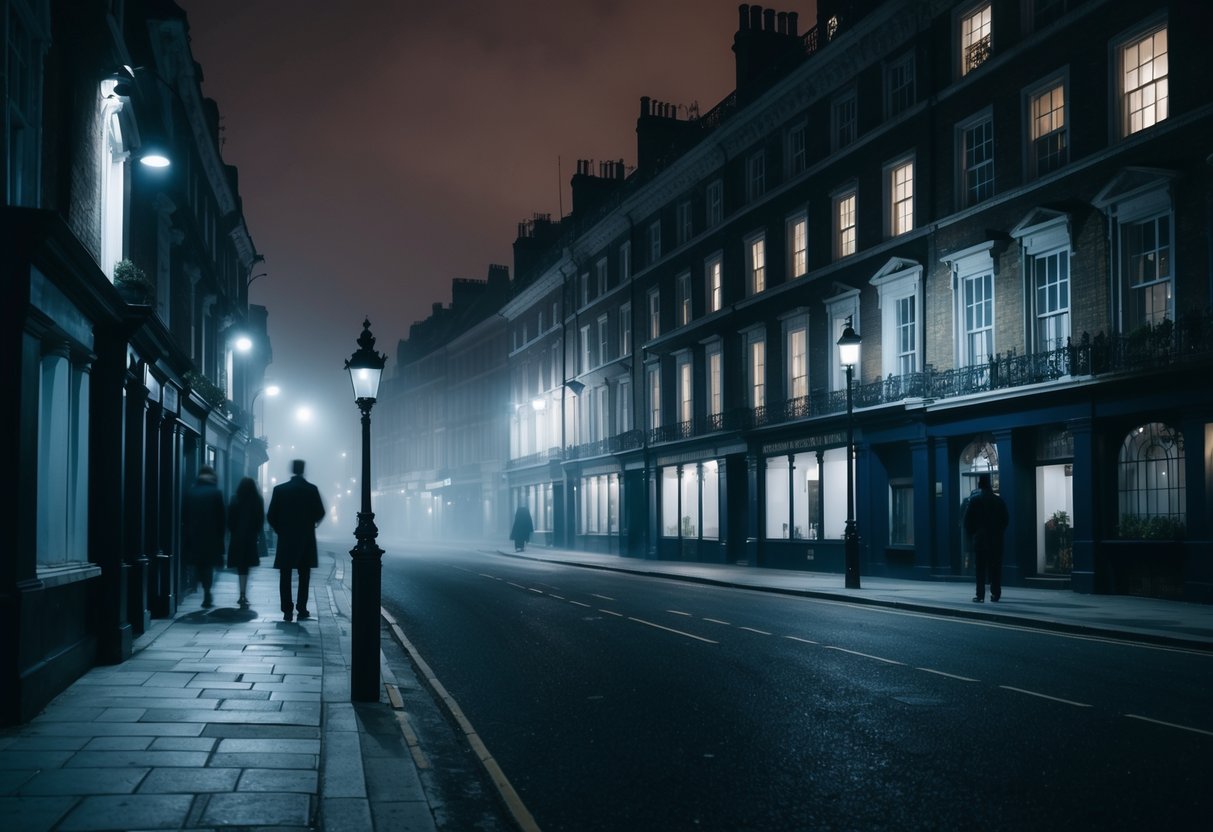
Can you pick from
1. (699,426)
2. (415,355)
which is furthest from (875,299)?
(415,355)

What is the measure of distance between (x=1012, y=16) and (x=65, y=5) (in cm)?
1937

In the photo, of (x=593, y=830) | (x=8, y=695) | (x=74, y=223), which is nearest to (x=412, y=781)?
(x=593, y=830)

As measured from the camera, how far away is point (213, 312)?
103 ft

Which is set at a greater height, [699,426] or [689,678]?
[699,426]

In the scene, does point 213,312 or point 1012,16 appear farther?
point 213,312

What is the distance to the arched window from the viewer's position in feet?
64.7

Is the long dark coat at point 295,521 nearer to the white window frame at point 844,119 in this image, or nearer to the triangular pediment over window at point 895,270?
the triangular pediment over window at point 895,270

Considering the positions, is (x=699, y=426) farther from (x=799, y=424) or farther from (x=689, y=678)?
(x=689, y=678)

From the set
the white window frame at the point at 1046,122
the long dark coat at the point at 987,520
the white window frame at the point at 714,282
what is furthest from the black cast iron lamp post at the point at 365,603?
the white window frame at the point at 714,282

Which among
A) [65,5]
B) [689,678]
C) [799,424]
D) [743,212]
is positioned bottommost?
[689,678]

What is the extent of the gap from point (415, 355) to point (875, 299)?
66.9 metres

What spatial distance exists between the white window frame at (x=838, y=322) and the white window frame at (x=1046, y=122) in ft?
20.3

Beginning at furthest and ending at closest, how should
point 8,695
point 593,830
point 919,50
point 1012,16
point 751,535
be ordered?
1. point 751,535
2. point 919,50
3. point 1012,16
4. point 8,695
5. point 593,830

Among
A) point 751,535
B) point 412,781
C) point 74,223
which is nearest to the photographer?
point 412,781
